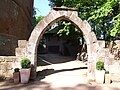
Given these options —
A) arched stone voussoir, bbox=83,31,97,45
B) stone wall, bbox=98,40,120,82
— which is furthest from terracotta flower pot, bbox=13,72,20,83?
stone wall, bbox=98,40,120,82

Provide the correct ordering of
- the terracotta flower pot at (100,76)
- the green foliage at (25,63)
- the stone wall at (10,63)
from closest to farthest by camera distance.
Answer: the terracotta flower pot at (100,76) → the green foliage at (25,63) → the stone wall at (10,63)

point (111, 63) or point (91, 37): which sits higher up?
point (91, 37)

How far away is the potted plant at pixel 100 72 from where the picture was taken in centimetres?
902

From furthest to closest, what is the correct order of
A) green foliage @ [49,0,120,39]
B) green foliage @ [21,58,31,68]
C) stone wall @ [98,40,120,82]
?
green foliage @ [49,0,120,39] < stone wall @ [98,40,120,82] < green foliage @ [21,58,31,68]

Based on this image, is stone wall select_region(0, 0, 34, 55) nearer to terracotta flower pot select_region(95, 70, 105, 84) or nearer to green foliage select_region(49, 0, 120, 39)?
green foliage select_region(49, 0, 120, 39)

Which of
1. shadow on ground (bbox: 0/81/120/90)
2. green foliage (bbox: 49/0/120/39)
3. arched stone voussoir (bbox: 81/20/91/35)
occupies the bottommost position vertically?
shadow on ground (bbox: 0/81/120/90)

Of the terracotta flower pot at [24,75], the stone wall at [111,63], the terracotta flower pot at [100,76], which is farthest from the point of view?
the stone wall at [111,63]

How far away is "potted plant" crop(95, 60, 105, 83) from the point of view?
9.02 meters

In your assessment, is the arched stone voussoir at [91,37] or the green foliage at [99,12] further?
the green foliage at [99,12]

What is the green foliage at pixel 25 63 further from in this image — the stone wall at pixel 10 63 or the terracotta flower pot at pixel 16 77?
the stone wall at pixel 10 63

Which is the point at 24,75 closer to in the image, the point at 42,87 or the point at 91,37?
the point at 42,87

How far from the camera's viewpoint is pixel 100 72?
9.02 meters

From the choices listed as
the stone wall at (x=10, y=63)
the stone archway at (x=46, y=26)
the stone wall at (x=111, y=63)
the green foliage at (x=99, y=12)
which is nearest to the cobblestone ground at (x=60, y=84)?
the stone wall at (x=111, y=63)

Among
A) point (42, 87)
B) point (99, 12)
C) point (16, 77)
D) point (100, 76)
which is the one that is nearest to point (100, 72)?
point (100, 76)
